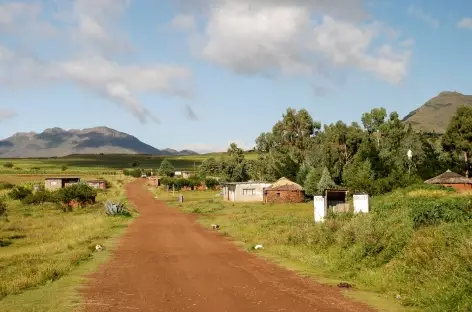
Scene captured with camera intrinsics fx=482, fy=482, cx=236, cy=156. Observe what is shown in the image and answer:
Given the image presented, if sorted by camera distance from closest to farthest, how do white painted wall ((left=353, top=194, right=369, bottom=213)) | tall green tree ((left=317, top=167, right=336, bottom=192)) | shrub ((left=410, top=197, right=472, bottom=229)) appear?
1. shrub ((left=410, top=197, right=472, bottom=229))
2. white painted wall ((left=353, top=194, right=369, bottom=213))
3. tall green tree ((left=317, top=167, right=336, bottom=192))

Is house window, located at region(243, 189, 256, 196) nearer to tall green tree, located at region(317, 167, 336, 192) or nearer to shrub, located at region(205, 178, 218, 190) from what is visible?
tall green tree, located at region(317, 167, 336, 192)

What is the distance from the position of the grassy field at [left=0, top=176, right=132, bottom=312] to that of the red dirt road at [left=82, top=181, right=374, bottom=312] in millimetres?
771

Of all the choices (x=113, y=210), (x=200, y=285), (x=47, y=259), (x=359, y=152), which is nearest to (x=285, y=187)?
(x=359, y=152)

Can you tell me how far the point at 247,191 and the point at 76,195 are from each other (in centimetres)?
2333

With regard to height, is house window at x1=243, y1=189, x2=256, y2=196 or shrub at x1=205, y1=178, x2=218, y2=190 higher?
shrub at x1=205, y1=178, x2=218, y2=190

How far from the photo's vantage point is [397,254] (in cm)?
1485

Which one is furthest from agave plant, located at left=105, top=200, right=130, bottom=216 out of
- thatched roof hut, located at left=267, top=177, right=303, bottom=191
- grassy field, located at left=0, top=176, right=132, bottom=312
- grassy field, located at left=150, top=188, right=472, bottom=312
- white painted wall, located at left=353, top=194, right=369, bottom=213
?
white painted wall, located at left=353, top=194, right=369, bottom=213

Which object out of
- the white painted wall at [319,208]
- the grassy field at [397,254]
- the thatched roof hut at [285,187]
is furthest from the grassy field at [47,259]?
the thatched roof hut at [285,187]

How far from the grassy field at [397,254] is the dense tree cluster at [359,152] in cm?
3656

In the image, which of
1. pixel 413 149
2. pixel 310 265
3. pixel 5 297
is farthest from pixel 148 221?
pixel 413 149

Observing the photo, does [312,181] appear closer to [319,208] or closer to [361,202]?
[319,208]

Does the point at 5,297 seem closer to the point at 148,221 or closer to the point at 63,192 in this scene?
the point at 148,221

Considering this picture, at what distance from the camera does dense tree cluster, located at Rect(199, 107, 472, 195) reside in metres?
64.9

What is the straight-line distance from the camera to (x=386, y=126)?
85625 millimetres
